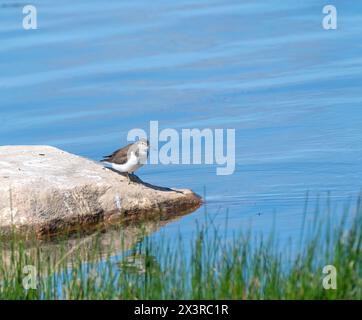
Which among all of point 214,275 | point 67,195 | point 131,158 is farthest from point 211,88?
point 214,275

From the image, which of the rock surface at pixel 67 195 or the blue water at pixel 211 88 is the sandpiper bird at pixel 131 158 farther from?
the blue water at pixel 211 88

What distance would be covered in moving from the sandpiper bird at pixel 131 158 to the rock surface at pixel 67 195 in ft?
0.41

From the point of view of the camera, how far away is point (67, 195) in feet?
40.4

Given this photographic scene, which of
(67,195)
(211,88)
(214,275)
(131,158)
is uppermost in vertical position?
(211,88)

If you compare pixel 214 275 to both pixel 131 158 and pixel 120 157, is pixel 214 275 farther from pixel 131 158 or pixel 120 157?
pixel 120 157

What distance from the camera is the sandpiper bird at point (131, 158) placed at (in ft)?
41.6


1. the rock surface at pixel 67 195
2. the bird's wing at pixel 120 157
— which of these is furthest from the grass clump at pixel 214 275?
the bird's wing at pixel 120 157

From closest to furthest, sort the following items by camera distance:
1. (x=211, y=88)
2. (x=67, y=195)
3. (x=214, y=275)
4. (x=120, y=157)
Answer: (x=214, y=275)
(x=67, y=195)
(x=120, y=157)
(x=211, y=88)

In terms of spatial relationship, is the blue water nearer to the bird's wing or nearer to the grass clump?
the bird's wing

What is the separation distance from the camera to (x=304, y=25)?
2064cm

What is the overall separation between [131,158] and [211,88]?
496 cm

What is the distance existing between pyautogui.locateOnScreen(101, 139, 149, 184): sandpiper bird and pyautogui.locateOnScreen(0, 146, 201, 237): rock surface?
125mm

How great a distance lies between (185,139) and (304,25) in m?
6.17

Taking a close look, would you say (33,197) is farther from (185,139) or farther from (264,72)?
(264,72)
